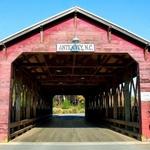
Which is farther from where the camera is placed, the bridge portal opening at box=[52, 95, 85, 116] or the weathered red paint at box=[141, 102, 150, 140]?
the bridge portal opening at box=[52, 95, 85, 116]

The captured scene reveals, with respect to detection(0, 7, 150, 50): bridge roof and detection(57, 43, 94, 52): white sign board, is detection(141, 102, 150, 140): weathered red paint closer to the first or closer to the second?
detection(0, 7, 150, 50): bridge roof

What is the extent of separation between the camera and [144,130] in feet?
49.1

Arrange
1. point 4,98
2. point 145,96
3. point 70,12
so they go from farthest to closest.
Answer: point 70,12, point 145,96, point 4,98

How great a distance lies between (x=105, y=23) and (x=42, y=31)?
295cm

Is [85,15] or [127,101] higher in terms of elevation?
[85,15]

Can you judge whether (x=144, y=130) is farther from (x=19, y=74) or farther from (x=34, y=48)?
(x=19, y=74)

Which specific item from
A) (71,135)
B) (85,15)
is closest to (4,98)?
(71,135)

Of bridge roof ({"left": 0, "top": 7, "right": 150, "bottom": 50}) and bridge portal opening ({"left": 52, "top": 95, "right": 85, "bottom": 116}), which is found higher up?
bridge roof ({"left": 0, "top": 7, "right": 150, "bottom": 50})

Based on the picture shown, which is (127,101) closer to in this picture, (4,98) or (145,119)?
(145,119)

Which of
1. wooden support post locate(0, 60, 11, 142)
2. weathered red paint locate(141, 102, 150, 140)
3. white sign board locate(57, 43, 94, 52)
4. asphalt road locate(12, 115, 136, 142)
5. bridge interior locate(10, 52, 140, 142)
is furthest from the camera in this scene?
bridge interior locate(10, 52, 140, 142)

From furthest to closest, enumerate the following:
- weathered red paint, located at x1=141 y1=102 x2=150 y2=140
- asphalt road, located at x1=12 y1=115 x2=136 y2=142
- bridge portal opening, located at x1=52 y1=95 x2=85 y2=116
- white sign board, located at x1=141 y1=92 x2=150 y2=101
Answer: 1. bridge portal opening, located at x1=52 y1=95 x2=85 y2=116
2. asphalt road, located at x1=12 y1=115 x2=136 y2=142
3. white sign board, located at x1=141 y1=92 x2=150 y2=101
4. weathered red paint, located at x1=141 y1=102 x2=150 y2=140

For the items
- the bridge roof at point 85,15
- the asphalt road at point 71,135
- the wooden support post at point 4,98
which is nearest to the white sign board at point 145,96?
the asphalt road at point 71,135

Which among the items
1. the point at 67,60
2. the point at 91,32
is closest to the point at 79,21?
the point at 91,32

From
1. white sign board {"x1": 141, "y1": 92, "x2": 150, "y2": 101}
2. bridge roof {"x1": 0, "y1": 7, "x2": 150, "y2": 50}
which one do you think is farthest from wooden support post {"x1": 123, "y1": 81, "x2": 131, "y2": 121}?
bridge roof {"x1": 0, "y1": 7, "x2": 150, "y2": 50}
